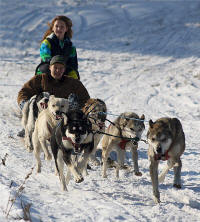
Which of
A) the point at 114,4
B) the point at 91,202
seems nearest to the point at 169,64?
the point at 114,4

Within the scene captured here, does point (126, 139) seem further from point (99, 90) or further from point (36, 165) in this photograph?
point (99, 90)

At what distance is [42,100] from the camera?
4.44 metres

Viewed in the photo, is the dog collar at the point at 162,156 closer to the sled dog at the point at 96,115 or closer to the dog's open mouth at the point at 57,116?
the sled dog at the point at 96,115

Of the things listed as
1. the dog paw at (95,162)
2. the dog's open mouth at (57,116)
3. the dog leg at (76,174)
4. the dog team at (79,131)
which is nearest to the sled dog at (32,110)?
the dog team at (79,131)

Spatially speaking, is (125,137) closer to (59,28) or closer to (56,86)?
(56,86)

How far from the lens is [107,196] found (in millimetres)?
3496

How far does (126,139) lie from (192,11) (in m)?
12.1

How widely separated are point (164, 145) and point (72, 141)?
88cm

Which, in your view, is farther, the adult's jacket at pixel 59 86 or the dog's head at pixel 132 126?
the adult's jacket at pixel 59 86

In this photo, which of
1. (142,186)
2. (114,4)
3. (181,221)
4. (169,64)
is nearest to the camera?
(181,221)

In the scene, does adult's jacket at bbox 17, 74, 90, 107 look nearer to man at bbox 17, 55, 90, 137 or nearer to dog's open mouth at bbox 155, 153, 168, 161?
man at bbox 17, 55, 90, 137

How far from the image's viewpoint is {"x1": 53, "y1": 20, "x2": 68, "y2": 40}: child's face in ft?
17.1

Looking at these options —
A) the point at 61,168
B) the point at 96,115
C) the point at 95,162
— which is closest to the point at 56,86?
the point at 96,115

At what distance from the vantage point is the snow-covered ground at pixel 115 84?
3086mm
